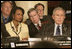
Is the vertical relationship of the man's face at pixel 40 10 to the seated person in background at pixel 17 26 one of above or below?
above

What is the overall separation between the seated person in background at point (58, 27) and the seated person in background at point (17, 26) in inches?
9.7

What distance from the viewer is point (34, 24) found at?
1.96 m

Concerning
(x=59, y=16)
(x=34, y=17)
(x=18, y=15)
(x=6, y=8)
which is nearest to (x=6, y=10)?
(x=6, y=8)

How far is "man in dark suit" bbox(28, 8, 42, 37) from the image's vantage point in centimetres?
194

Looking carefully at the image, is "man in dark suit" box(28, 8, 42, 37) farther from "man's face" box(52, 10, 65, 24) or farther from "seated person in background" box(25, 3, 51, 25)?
"man's face" box(52, 10, 65, 24)

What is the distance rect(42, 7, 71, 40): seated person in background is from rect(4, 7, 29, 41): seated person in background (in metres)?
0.25

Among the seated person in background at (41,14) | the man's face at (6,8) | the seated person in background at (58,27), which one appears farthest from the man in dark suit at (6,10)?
the seated person in background at (58,27)

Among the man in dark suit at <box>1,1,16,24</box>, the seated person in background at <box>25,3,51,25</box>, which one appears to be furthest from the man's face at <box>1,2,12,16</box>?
the seated person in background at <box>25,3,51,25</box>

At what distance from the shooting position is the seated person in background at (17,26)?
1.92 metres

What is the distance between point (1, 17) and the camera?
1.92 m

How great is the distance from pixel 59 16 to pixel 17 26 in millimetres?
543

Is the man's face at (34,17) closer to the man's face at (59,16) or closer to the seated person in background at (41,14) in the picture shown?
the seated person in background at (41,14)

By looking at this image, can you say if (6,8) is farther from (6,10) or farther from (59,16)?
(59,16)

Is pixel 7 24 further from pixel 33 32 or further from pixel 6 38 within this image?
pixel 33 32
